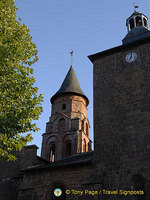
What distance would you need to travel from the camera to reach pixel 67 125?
28.8 meters

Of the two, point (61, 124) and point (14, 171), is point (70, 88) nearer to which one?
point (61, 124)

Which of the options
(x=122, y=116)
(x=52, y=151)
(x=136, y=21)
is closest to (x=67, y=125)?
(x=52, y=151)

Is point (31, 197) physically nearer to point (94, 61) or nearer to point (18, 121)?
point (18, 121)

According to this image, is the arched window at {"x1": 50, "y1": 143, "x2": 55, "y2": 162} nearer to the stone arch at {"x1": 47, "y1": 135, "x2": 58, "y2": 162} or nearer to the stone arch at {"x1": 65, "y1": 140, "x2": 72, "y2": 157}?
the stone arch at {"x1": 47, "y1": 135, "x2": 58, "y2": 162}

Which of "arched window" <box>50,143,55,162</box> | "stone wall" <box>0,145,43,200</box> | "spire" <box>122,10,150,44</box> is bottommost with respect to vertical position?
"stone wall" <box>0,145,43,200</box>

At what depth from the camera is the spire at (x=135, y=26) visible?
1867 centimetres

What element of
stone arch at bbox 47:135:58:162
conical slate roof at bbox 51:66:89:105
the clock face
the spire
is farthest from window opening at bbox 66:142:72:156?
the clock face

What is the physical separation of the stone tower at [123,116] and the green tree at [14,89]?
197 inches

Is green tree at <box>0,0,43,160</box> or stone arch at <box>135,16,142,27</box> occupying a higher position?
stone arch at <box>135,16,142,27</box>

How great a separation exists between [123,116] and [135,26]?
9.05m

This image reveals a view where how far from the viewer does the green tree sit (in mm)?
10188

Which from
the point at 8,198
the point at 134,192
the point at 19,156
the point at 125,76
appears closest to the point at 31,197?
the point at 8,198

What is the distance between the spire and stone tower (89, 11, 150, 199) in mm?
394

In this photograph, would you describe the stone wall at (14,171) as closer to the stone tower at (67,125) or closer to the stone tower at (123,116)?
the stone tower at (123,116)
